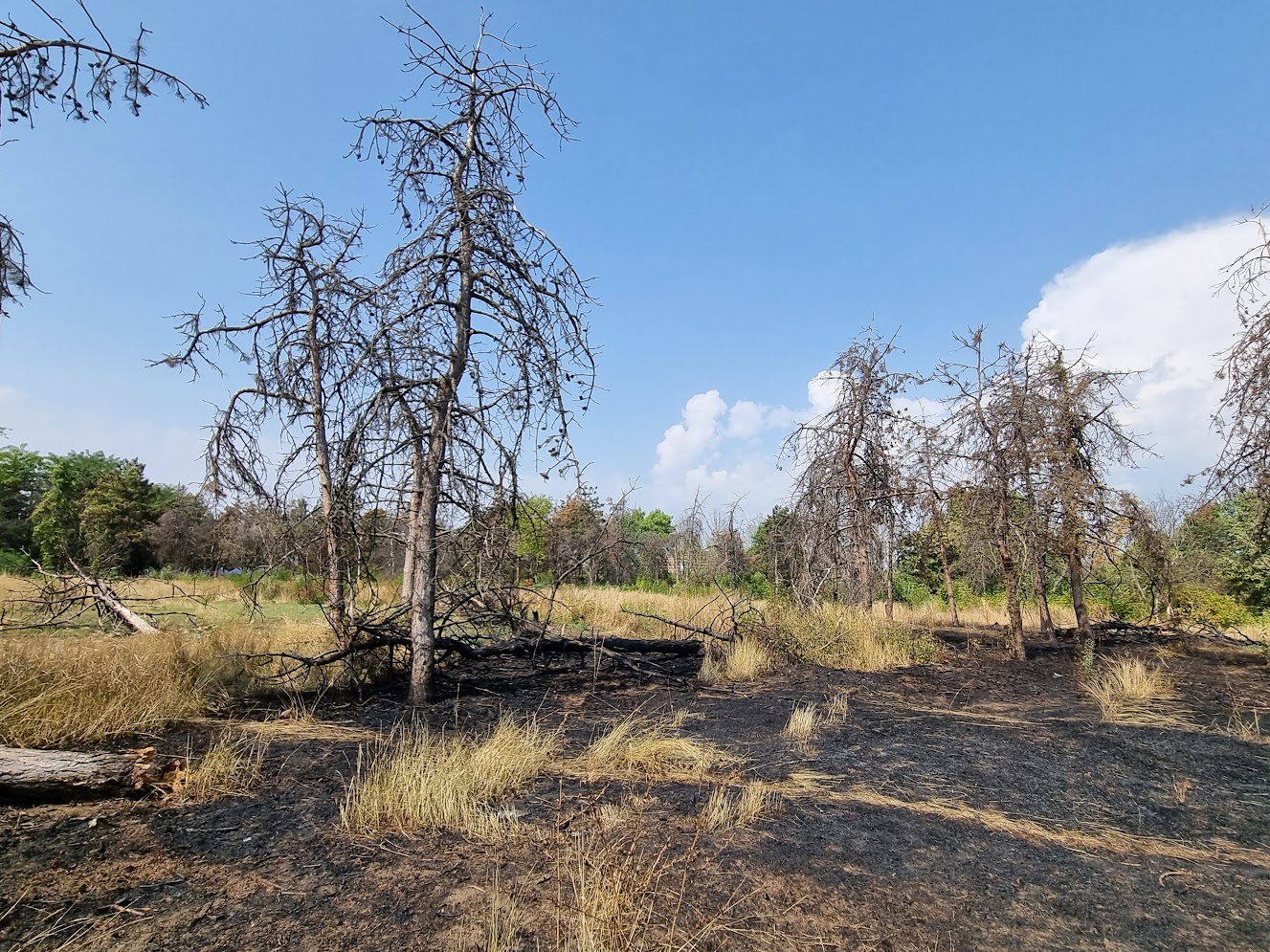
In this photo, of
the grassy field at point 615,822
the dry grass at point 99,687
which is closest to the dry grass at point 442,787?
the grassy field at point 615,822

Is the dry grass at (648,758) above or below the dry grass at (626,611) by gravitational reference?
below

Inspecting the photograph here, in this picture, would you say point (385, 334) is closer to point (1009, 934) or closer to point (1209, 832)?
point (1009, 934)

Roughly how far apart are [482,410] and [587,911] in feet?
15.5

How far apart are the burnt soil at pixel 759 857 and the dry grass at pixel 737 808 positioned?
0.10 m

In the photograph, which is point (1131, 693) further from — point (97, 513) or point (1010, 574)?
point (97, 513)

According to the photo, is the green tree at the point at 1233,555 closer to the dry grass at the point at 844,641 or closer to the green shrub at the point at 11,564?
the dry grass at the point at 844,641

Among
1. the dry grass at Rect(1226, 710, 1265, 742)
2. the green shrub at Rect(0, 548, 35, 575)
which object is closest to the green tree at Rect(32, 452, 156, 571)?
the green shrub at Rect(0, 548, 35, 575)

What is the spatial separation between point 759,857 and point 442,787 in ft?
6.23

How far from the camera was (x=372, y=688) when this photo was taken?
741 centimetres

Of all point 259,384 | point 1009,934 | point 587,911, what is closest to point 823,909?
point 1009,934

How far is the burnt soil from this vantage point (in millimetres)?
2607

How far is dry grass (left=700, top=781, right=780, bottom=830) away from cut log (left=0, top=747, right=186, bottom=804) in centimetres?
335

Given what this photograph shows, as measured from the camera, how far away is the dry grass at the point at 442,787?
3621 mm

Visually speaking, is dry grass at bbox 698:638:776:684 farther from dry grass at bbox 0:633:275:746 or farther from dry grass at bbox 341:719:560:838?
dry grass at bbox 0:633:275:746
